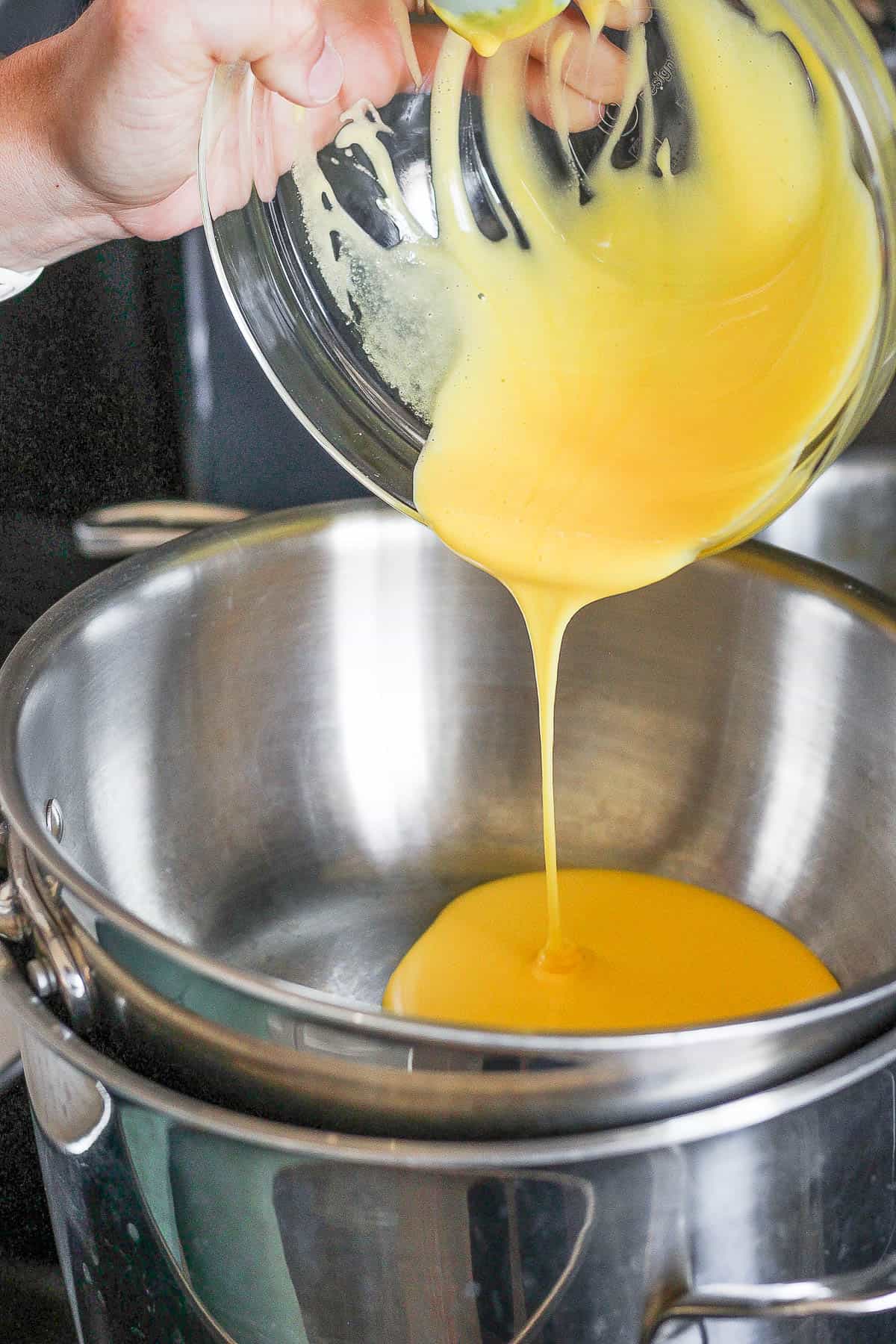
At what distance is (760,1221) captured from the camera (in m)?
0.50

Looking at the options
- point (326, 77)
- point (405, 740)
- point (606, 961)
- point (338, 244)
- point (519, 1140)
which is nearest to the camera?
point (519, 1140)

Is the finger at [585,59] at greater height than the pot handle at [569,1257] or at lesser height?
greater

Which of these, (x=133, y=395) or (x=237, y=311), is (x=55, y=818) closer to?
(x=237, y=311)

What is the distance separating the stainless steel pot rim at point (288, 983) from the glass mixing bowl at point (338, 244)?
164 millimetres

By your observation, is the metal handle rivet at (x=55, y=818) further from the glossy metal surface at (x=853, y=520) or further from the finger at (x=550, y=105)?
the glossy metal surface at (x=853, y=520)

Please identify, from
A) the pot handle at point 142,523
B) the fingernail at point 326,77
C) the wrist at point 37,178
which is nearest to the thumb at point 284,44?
the fingernail at point 326,77

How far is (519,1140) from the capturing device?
47 cm

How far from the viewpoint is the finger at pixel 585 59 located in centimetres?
57

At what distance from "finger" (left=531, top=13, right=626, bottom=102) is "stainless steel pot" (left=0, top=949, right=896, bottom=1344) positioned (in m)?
0.39

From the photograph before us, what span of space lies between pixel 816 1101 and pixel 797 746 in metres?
0.37

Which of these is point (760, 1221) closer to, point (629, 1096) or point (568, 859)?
point (629, 1096)

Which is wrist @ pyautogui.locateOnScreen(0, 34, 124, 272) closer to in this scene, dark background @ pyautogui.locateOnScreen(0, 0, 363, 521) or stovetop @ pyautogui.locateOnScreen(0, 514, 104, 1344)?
dark background @ pyautogui.locateOnScreen(0, 0, 363, 521)

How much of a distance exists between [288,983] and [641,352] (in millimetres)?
309

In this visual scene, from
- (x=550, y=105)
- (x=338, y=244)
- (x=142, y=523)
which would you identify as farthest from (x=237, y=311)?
(x=142, y=523)
